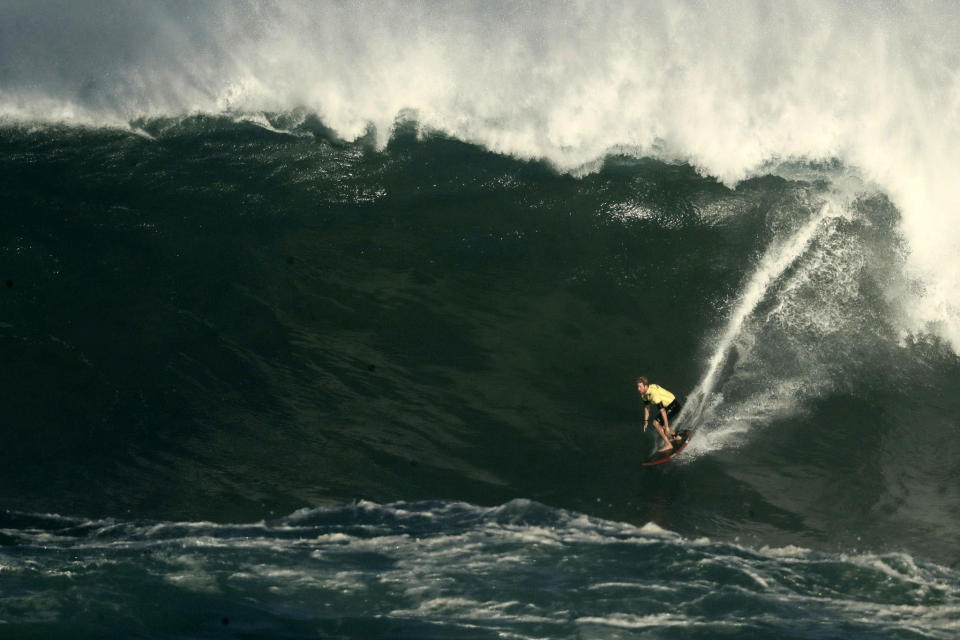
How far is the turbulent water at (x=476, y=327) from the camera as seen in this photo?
9.81 metres

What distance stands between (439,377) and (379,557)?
3126mm

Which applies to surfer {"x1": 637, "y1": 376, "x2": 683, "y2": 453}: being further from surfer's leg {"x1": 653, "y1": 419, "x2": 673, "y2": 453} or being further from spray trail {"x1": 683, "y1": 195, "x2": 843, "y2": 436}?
spray trail {"x1": 683, "y1": 195, "x2": 843, "y2": 436}

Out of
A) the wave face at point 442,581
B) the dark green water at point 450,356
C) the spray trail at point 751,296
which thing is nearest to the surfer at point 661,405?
the dark green water at point 450,356

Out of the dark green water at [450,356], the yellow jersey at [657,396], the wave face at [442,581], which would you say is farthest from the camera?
the yellow jersey at [657,396]

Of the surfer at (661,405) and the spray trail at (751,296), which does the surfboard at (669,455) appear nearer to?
the surfer at (661,405)

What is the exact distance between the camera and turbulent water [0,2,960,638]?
9.81 metres

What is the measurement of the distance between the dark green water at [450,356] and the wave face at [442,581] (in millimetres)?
66

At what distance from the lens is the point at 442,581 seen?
9.66 m

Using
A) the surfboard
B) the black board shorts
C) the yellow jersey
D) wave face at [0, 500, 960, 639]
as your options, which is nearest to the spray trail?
the black board shorts

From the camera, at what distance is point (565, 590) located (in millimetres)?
9523

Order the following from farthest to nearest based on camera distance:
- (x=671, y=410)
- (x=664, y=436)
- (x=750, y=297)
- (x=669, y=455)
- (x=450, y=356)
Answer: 1. (x=750, y=297)
2. (x=450, y=356)
3. (x=671, y=410)
4. (x=669, y=455)
5. (x=664, y=436)

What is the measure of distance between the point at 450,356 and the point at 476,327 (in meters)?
0.64

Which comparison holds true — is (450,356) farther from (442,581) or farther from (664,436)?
(442,581)

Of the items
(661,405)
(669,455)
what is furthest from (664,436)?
(661,405)
